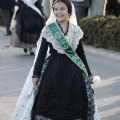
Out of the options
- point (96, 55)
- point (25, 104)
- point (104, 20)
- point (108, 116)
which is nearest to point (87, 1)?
point (104, 20)

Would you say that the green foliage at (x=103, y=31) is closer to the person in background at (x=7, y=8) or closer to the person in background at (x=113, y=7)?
the person in background at (x=113, y=7)

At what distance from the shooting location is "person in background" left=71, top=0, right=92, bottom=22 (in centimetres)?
1248

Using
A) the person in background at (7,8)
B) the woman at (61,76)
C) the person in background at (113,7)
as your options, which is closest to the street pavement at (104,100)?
the woman at (61,76)

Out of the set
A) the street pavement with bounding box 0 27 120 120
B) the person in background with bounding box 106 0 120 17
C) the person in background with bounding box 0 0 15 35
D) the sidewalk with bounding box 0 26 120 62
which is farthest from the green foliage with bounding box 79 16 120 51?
the person in background with bounding box 0 0 15 35

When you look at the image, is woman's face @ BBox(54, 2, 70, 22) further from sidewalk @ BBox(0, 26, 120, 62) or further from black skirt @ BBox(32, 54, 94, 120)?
sidewalk @ BBox(0, 26, 120, 62)

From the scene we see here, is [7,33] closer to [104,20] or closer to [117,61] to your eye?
[104,20]

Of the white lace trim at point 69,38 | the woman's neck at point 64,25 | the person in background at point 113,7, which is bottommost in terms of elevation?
the person in background at point 113,7

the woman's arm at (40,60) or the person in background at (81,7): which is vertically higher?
the woman's arm at (40,60)

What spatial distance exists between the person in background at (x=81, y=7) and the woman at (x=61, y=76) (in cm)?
809

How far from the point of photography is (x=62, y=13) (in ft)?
14.1

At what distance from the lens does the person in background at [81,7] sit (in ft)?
41.0

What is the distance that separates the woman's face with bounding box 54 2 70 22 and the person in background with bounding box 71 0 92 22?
8.21 m

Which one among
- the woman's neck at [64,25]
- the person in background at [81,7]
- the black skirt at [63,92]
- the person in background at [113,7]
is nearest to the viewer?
the black skirt at [63,92]

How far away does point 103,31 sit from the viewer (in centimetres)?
Answer: 1061
